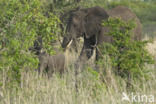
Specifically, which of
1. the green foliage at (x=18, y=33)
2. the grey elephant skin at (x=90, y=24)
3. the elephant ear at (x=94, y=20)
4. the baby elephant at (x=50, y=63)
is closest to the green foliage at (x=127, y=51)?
the green foliage at (x=18, y=33)

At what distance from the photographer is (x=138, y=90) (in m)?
6.27

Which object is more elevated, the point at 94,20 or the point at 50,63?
the point at 94,20

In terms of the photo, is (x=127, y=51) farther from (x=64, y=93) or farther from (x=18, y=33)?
(x=18, y=33)

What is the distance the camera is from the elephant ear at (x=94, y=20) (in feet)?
31.3

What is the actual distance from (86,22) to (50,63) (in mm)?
1540

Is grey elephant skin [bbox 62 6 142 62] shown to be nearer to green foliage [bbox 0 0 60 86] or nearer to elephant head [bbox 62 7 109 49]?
elephant head [bbox 62 7 109 49]

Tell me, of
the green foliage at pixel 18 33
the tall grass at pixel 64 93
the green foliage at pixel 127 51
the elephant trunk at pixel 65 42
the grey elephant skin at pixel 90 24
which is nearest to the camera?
the green foliage at pixel 18 33

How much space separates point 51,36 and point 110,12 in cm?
390

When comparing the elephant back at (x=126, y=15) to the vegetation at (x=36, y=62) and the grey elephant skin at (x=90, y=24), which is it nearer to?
the grey elephant skin at (x=90, y=24)

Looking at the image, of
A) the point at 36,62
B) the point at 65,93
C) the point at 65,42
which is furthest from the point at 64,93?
the point at 65,42

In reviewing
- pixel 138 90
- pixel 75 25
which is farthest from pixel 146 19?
pixel 138 90

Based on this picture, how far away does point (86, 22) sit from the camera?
974cm

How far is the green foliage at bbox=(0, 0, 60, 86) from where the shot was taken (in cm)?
548

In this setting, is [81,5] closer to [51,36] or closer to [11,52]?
[51,36]
